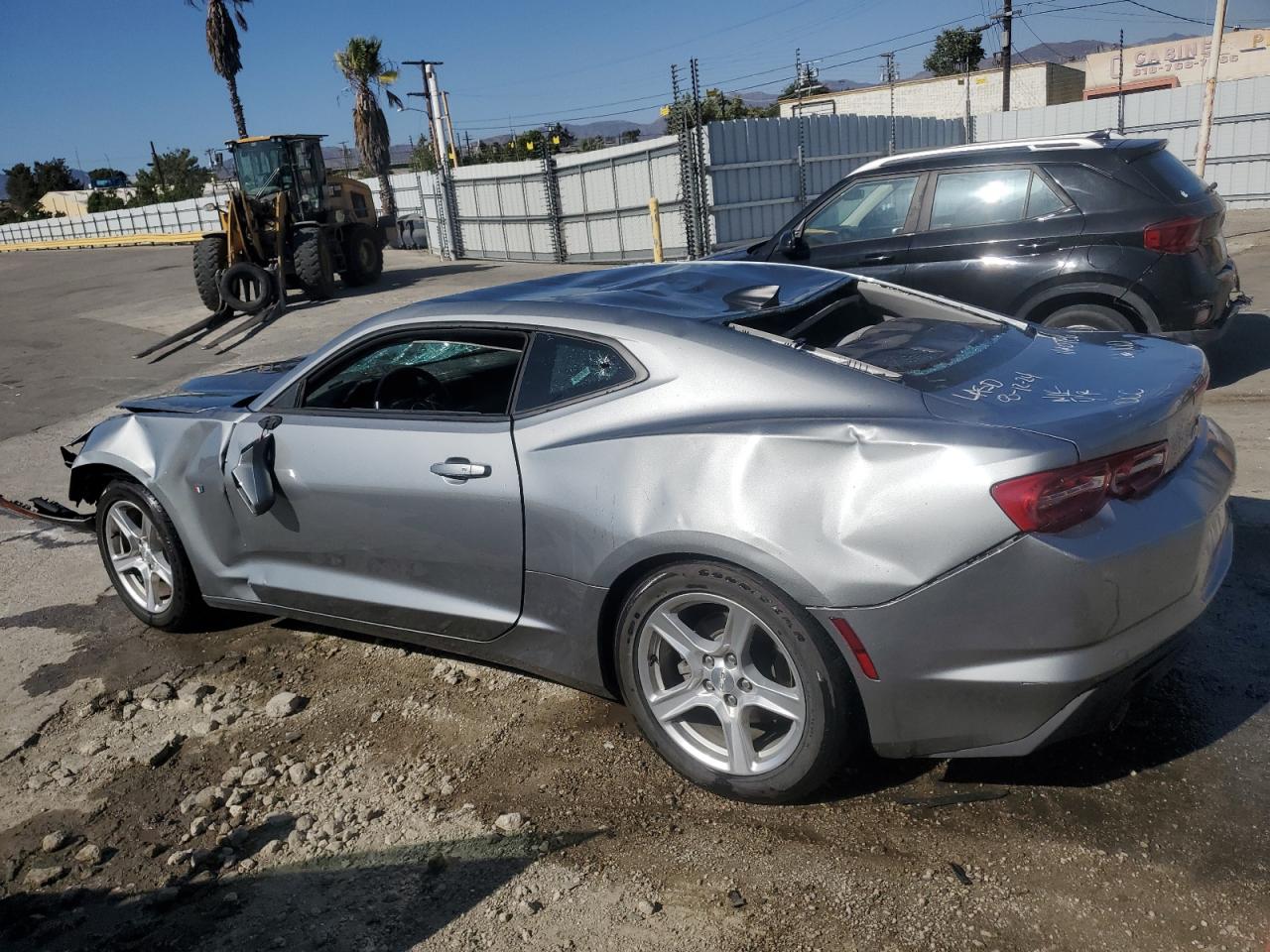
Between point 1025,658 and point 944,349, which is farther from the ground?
point 944,349

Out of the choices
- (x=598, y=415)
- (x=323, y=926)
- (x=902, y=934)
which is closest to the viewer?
(x=902, y=934)

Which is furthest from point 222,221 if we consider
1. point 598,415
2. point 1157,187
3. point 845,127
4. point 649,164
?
point 598,415

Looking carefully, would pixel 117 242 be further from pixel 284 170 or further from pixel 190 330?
pixel 190 330

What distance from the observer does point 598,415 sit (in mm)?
3156

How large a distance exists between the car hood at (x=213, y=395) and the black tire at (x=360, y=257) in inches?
626

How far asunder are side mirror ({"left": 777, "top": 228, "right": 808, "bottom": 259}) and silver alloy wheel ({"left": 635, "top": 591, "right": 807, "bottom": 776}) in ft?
17.8

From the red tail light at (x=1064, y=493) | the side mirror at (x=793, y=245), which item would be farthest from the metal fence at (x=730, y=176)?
the red tail light at (x=1064, y=493)

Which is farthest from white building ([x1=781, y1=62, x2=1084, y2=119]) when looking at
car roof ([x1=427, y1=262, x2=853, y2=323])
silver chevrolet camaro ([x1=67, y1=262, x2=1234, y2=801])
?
silver chevrolet camaro ([x1=67, y1=262, x2=1234, y2=801])

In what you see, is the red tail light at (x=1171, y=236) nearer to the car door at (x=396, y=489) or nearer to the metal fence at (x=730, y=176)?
the car door at (x=396, y=489)

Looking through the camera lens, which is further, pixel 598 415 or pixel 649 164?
pixel 649 164

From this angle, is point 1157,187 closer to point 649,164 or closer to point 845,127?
point 649,164

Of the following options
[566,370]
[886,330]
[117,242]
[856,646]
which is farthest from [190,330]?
[117,242]

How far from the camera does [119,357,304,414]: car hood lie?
4.44m

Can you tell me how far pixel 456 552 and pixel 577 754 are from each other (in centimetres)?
78
